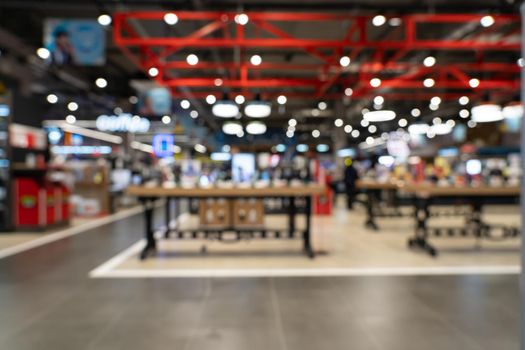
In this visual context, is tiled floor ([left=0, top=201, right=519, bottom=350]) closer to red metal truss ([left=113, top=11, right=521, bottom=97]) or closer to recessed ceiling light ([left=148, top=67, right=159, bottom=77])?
red metal truss ([left=113, top=11, right=521, bottom=97])

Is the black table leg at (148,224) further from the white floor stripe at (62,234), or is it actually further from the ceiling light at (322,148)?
the ceiling light at (322,148)

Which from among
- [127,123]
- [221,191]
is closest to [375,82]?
[221,191]

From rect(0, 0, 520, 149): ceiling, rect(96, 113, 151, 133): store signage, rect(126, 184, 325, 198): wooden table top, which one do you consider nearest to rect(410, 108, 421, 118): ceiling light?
rect(0, 0, 520, 149): ceiling

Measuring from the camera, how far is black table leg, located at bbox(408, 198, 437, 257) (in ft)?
20.0

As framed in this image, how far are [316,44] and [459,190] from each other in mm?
3737

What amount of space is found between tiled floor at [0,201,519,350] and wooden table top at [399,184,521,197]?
1.66 meters

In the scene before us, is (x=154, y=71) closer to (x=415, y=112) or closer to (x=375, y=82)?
(x=375, y=82)

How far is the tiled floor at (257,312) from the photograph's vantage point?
114 inches

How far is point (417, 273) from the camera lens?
4805mm

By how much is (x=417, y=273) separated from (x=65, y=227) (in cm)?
745

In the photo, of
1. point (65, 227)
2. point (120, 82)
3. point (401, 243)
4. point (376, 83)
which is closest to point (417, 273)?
point (401, 243)

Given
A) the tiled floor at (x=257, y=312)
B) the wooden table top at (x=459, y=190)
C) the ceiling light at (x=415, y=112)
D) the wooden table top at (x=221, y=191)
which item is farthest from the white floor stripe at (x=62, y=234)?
the ceiling light at (x=415, y=112)

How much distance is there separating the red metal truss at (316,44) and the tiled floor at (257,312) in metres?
4.46

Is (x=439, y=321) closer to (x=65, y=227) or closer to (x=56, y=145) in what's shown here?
(x=65, y=227)
